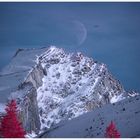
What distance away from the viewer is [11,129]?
32875 millimetres

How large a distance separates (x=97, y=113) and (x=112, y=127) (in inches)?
723

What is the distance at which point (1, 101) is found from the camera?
183375 mm

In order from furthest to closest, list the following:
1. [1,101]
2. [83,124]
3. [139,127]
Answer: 1. [1,101]
2. [83,124]
3. [139,127]

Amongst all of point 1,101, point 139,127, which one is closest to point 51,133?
point 139,127

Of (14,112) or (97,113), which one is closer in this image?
(14,112)

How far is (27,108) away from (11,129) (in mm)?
160101

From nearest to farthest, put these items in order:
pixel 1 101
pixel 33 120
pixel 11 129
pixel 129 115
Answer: pixel 11 129, pixel 129 115, pixel 1 101, pixel 33 120

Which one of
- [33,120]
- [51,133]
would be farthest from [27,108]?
[51,133]

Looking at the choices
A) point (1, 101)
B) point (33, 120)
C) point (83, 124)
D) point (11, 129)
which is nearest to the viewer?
point (11, 129)

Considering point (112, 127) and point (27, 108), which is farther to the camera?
point (27, 108)

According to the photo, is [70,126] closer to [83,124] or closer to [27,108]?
[83,124]

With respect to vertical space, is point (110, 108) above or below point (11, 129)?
below

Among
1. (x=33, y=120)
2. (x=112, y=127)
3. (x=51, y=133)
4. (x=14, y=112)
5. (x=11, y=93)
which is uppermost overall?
(x=14, y=112)

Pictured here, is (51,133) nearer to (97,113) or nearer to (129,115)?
(97,113)
